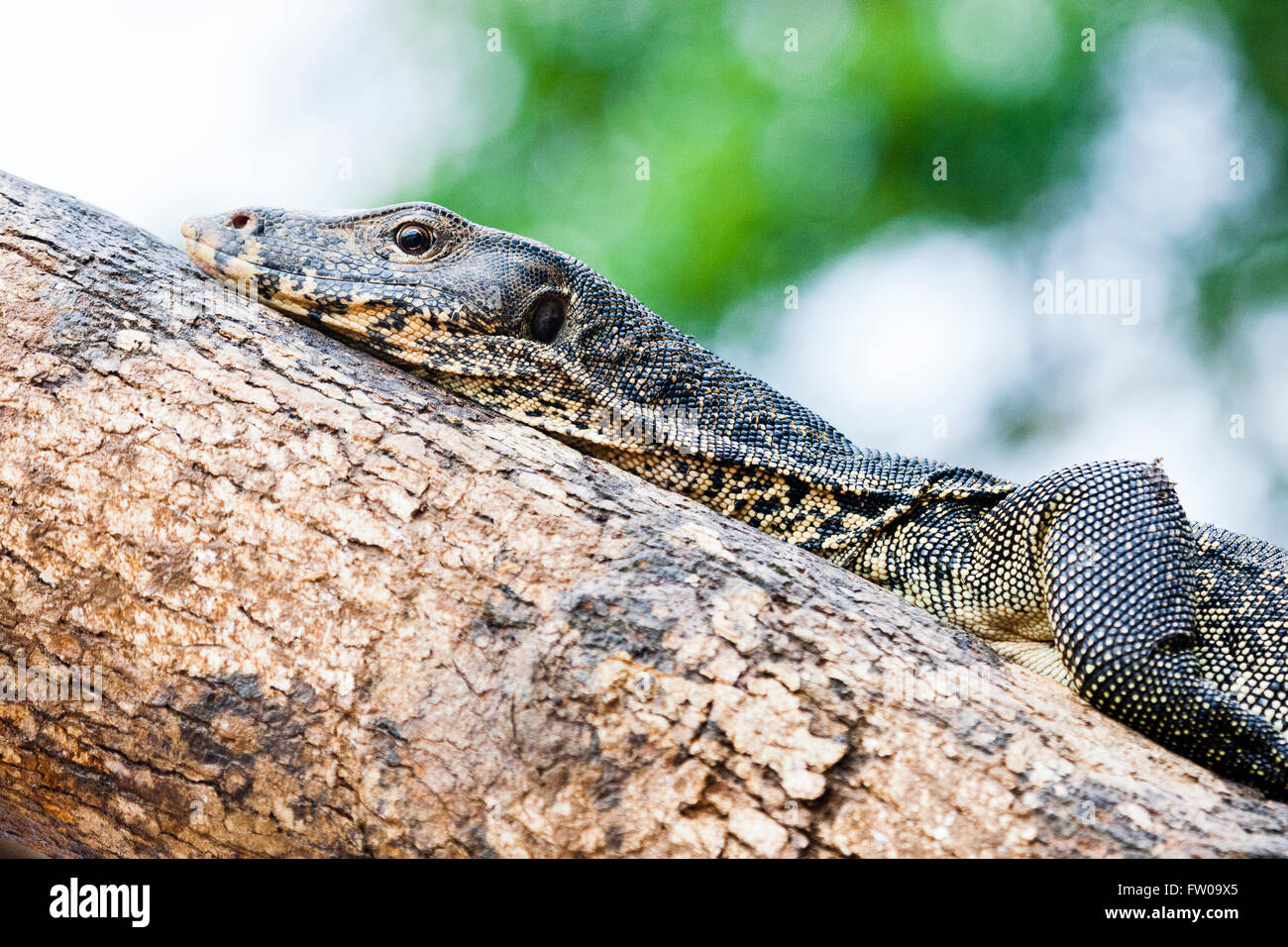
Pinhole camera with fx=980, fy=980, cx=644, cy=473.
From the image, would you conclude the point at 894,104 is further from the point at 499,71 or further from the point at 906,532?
the point at 906,532

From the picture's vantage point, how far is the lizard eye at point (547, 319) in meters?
4.68

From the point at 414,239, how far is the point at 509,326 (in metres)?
0.64

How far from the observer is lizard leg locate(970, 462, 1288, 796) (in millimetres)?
3533

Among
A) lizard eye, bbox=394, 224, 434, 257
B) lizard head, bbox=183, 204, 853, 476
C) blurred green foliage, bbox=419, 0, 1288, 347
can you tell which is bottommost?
lizard head, bbox=183, 204, 853, 476

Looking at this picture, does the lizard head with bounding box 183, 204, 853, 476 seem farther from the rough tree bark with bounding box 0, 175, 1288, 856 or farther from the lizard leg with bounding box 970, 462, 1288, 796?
the lizard leg with bounding box 970, 462, 1288, 796

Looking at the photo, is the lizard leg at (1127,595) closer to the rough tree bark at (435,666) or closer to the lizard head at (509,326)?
the rough tree bark at (435,666)

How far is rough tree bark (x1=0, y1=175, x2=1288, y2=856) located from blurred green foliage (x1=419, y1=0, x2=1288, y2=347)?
321 inches

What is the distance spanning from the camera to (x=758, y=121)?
1132cm

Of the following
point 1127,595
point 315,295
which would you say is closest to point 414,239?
point 315,295

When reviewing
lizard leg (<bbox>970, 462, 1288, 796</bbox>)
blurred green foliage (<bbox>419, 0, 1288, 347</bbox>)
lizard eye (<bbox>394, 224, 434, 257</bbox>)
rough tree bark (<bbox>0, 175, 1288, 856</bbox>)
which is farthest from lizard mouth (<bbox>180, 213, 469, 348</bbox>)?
blurred green foliage (<bbox>419, 0, 1288, 347</bbox>)

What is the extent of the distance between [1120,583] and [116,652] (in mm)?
3682

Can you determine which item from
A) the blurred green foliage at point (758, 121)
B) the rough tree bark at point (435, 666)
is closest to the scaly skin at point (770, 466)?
the rough tree bark at point (435, 666)
